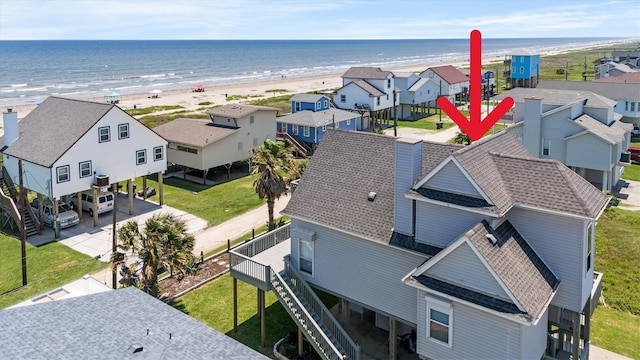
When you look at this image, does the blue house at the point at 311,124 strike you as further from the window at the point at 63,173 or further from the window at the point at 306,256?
the window at the point at 306,256

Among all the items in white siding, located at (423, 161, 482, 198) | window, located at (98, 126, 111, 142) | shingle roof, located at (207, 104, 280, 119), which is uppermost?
shingle roof, located at (207, 104, 280, 119)

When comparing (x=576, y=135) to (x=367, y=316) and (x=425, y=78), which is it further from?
(x=425, y=78)

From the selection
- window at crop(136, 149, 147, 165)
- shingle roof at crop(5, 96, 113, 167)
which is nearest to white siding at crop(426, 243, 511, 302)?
shingle roof at crop(5, 96, 113, 167)

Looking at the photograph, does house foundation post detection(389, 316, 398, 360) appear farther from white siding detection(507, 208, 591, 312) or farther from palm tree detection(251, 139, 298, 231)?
palm tree detection(251, 139, 298, 231)

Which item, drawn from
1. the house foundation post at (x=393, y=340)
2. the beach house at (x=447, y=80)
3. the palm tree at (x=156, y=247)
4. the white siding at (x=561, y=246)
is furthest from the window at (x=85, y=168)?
the beach house at (x=447, y=80)

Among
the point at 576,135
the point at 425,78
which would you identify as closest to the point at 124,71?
the point at 425,78
